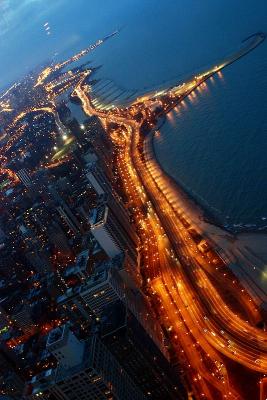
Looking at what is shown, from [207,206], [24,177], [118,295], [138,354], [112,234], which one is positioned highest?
[24,177]

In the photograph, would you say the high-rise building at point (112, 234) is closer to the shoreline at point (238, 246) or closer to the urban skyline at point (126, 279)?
the urban skyline at point (126, 279)

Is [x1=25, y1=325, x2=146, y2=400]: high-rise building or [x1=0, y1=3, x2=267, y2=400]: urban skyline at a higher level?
[x1=25, y1=325, x2=146, y2=400]: high-rise building

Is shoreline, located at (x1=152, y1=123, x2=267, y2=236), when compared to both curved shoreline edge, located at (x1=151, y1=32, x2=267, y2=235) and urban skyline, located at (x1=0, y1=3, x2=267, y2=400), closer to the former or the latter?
curved shoreline edge, located at (x1=151, y1=32, x2=267, y2=235)

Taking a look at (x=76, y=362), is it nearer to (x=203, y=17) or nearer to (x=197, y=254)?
(x=197, y=254)

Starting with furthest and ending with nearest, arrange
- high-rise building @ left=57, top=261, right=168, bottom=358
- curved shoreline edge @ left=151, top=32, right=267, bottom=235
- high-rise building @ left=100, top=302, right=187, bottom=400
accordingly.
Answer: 1. curved shoreline edge @ left=151, top=32, right=267, bottom=235
2. high-rise building @ left=57, top=261, right=168, bottom=358
3. high-rise building @ left=100, top=302, right=187, bottom=400

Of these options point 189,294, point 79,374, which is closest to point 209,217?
point 189,294

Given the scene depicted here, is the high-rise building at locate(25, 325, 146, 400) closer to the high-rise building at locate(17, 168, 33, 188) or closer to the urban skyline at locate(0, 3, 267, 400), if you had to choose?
the urban skyline at locate(0, 3, 267, 400)

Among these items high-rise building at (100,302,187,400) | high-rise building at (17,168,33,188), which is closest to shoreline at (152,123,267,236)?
high-rise building at (100,302,187,400)

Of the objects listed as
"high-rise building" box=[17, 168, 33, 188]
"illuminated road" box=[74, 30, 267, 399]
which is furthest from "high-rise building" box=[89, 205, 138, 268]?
"high-rise building" box=[17, 168, 33, 188]

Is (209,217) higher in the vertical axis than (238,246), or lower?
higher

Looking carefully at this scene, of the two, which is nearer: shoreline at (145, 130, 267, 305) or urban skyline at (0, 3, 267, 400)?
urban skyline at (0, 3, 267, 400)

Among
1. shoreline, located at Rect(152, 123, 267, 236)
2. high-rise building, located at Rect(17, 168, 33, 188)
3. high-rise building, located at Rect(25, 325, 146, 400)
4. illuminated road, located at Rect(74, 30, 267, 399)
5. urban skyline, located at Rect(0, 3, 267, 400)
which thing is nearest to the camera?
high-rise building, located at Rect(25, 325, 146, 400)

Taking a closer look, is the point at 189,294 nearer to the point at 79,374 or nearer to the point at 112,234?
the point at 112,234
